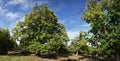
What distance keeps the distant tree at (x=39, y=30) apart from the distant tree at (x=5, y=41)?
Answer: 9.30 ft

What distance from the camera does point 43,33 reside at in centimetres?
5369

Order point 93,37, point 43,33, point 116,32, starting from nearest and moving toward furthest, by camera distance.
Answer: point 116,32 < point 93,37 < point 43,33

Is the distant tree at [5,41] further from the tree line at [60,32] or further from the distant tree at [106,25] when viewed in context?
the distant tree at [106,25]

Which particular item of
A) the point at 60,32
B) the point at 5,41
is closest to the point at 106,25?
the point at 60,32

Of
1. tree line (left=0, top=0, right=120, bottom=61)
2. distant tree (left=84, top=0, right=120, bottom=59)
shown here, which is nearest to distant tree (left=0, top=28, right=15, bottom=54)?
tree line (left=0, top=0, right=120, bottom=61)

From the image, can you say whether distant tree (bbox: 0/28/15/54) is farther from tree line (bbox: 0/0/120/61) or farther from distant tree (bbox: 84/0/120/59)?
distant tree (bbox: 84/0/120/59)

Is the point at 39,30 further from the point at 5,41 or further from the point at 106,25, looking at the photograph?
the point at 106,25

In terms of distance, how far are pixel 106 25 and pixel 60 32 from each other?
61.1 ft

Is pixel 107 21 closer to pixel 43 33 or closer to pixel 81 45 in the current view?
pixel 81 45

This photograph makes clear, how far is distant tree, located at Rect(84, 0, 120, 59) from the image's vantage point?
40188mm

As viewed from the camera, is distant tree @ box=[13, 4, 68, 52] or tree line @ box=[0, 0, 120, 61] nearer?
tree line @ box=[0, 0, 120, 61]

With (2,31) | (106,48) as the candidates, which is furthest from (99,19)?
(2,31)

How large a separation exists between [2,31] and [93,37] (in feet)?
87.0

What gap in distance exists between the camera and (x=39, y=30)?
5534cm
